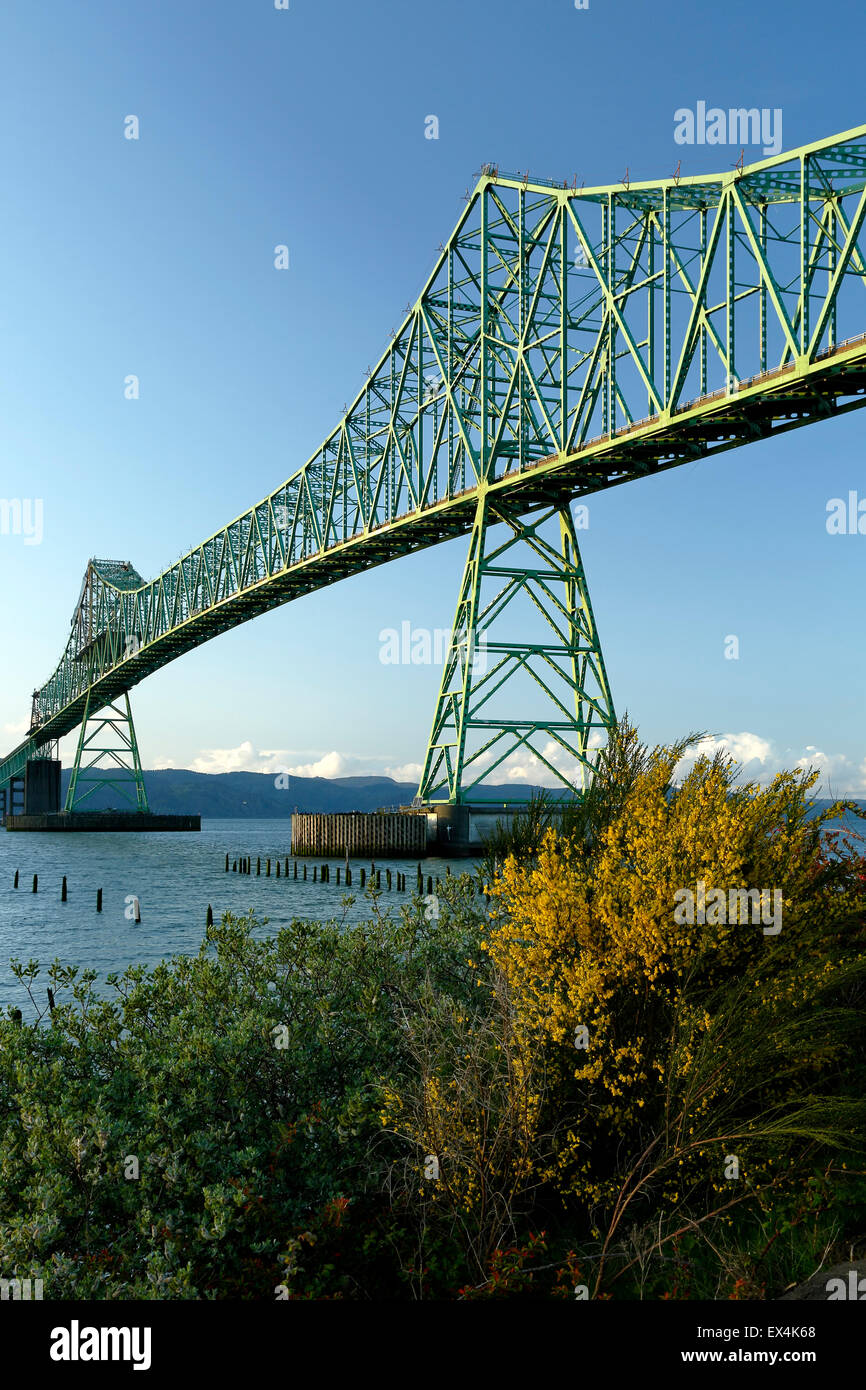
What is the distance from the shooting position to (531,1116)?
23.7 ft

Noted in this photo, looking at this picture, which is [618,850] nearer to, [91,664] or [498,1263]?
[498,1263]

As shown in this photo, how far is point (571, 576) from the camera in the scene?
47281 millimetres

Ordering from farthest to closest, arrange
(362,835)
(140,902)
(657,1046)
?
(362,835) < (140,902) < (657,1046)

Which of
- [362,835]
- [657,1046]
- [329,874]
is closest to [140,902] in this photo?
[329,874]

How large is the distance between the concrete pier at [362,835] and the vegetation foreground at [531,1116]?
43315 millimetres

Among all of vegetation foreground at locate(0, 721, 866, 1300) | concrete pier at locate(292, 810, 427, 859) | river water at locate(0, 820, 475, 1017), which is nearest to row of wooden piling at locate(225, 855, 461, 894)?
river water at locate(0, 820, 475, 1017)

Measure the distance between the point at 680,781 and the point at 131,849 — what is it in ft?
257

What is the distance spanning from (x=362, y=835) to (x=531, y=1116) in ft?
162

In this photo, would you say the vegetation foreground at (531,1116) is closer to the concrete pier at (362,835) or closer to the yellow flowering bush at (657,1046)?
the yellow flowering bush at (657,1046)

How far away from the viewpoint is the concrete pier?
52.7m

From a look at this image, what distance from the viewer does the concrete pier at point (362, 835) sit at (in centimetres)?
5266

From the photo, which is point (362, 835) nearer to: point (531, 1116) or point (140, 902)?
point (140, 902)

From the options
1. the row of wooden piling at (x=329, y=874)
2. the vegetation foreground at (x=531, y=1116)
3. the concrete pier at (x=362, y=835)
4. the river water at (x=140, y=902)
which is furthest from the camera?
the concrete pier at (x=362, y=835)

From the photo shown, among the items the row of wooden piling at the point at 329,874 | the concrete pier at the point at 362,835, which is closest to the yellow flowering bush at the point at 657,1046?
the row of wooden piling at the point at 329,874
